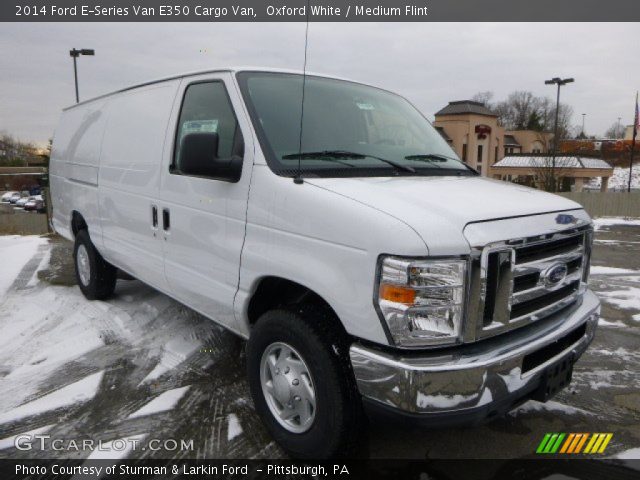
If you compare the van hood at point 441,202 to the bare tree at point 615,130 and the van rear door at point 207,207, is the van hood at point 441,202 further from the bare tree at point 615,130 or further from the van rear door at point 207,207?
the bare tree at point 615,130

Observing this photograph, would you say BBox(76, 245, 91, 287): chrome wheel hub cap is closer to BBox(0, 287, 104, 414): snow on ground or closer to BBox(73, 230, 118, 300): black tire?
BBox(73, 230, 118, 300): black tire

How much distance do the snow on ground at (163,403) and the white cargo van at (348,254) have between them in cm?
62

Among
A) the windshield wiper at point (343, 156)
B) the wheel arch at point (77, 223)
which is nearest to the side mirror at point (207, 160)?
the windshield wiper at point (343, 156)

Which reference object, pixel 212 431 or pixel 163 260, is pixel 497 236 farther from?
pixel 163 260

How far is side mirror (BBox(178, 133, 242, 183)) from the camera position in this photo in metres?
2.79

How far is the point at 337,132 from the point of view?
3225 mm

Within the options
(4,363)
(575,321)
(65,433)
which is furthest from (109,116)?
(575,321)

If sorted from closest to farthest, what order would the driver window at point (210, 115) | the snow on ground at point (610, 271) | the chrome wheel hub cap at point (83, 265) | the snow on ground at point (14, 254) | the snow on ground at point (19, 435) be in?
the snow on ground at point (19, 435) → the driver window at point (210, 115) → the chrome wheel hub cap at point (83, 265) → the snow on ground at point (14, 254) → the snow on ground at point (610, 271)

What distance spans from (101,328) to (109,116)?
2083 millimetres

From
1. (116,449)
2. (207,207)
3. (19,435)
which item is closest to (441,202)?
(207,207)

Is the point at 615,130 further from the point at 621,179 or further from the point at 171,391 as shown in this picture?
the point at 171,391

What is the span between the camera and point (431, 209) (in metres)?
2.31

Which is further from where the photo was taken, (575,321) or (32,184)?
(32,184)

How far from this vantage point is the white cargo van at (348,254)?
2.16m
